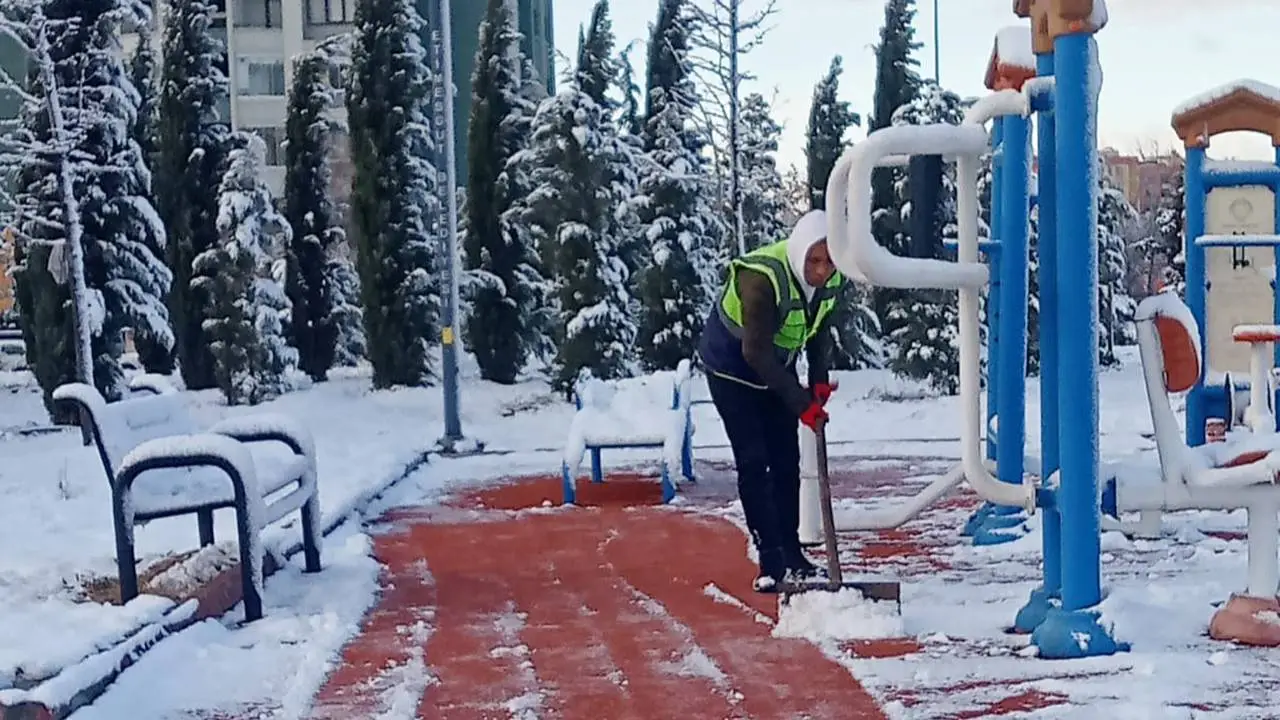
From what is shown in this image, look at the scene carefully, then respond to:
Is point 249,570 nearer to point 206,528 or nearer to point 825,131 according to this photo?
point 206,528

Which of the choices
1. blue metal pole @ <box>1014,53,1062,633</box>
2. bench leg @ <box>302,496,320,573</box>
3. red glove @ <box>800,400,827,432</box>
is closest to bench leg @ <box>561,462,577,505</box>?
bench leg @ <box>302,496,320,573</box>

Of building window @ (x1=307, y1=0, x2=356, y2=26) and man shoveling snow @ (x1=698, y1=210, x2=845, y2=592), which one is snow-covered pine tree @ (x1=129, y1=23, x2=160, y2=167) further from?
man shoveling snow @ (x1=698, y1=210, x2=845, y2=592)

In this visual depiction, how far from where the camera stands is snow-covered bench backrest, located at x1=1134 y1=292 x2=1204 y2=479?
4.89 metres

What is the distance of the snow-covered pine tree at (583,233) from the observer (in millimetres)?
21062

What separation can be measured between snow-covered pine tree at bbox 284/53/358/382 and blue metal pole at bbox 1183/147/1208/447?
60.6 ft

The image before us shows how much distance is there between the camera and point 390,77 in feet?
76.1

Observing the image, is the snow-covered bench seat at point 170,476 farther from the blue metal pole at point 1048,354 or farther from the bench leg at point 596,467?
the bench leg at point 596,467

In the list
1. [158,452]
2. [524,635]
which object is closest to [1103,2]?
[524,635]

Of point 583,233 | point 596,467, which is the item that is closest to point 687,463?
point 596,467

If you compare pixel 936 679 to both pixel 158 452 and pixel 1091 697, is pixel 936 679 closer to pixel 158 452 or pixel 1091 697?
pixel 1091 697

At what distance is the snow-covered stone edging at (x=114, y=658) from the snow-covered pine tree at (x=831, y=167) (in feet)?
69.5

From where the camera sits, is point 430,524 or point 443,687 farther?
point 430,524

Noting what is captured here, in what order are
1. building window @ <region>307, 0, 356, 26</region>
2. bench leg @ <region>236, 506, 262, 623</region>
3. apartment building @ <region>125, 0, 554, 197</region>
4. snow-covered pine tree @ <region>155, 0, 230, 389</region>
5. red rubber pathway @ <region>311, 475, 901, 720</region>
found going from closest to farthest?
1. red rubber pathway @ <region>311, 475, 901, 720</region>
2. bench leg @ <region>236, 506, 262, 623</region>
3. snow-covered pine tree @ <region>155, 0, 230, 389</region>
4. apartment building @ <region>125, 0, 554, 197</region>
5. building window @ <region>307, 0, 356, 26</region>

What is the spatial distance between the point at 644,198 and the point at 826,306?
16425mm
